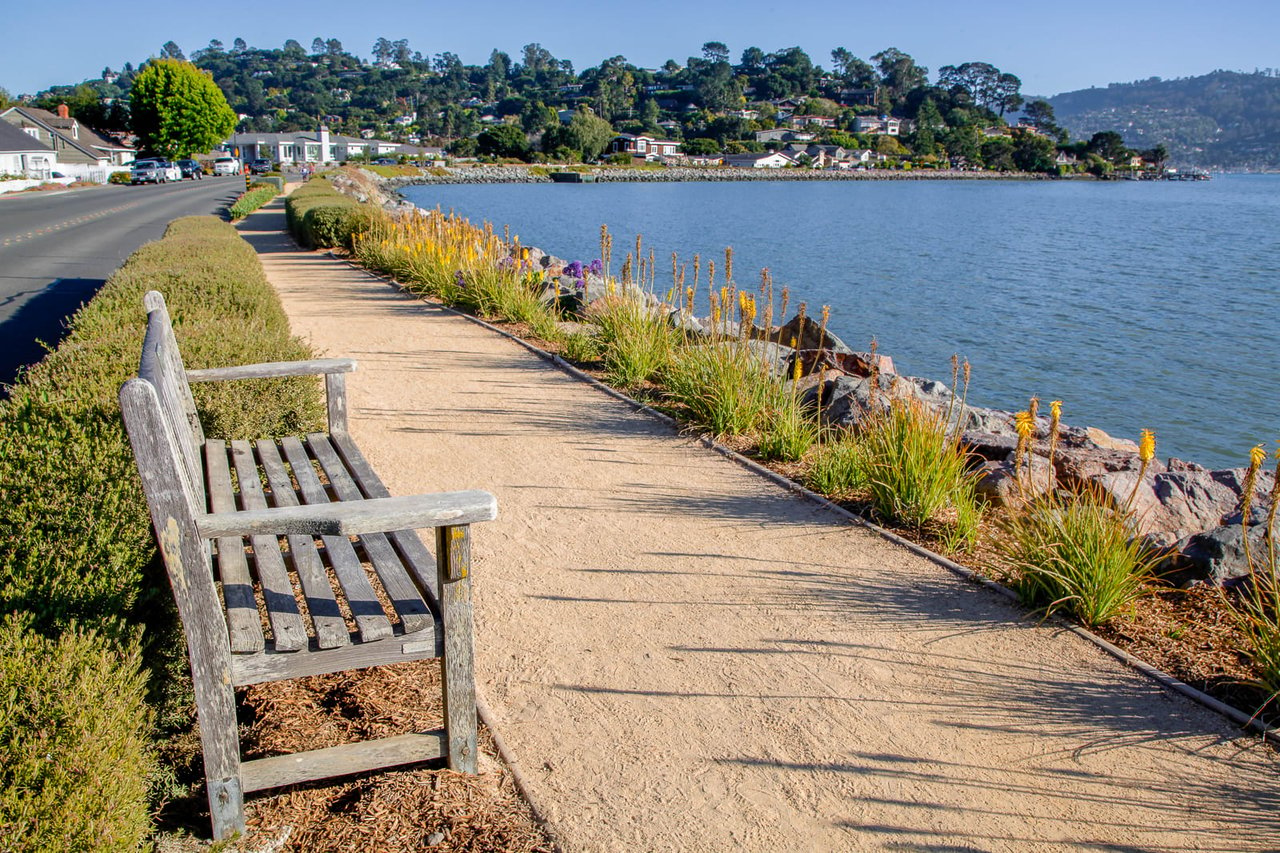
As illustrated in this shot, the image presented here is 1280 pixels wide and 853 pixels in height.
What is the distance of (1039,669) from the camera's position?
4098mm

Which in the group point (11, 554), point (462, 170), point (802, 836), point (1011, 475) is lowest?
point (802, 836)

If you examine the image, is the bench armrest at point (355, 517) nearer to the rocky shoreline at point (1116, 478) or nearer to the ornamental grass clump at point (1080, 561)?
the ornamental grass clump at point (1080, 561)

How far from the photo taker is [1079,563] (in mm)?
4555

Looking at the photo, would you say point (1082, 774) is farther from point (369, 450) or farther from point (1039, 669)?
point (369, 450)

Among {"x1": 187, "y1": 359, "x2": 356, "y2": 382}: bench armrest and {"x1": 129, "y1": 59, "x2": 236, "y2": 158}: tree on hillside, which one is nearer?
{"x1": 187, "y1": 359, "x2": 356, "y2": 382}: bench armrest

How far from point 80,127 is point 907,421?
330 feet

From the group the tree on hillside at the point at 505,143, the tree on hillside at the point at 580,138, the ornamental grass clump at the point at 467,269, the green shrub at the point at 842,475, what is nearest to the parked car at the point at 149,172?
the ornamental grass clump at the point at 467,269

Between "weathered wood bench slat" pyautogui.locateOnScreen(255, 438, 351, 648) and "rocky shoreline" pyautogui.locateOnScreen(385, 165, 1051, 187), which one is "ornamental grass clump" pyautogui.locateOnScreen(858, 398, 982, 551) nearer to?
"weathered wood bench slat" pyautogui.locateOnScreen(255, 438, 351, 648)

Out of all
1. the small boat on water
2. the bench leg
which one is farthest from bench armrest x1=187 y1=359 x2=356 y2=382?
the small boat on water

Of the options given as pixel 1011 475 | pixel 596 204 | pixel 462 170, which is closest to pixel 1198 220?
pixel 596 204

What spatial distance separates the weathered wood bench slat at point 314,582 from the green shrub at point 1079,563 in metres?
3.06

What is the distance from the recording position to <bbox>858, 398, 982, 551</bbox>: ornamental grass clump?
564cm

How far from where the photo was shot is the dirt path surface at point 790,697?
123 inches

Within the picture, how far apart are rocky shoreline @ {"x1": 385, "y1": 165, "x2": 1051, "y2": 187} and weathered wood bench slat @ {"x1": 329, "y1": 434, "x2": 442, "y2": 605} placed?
87928 millimetres
